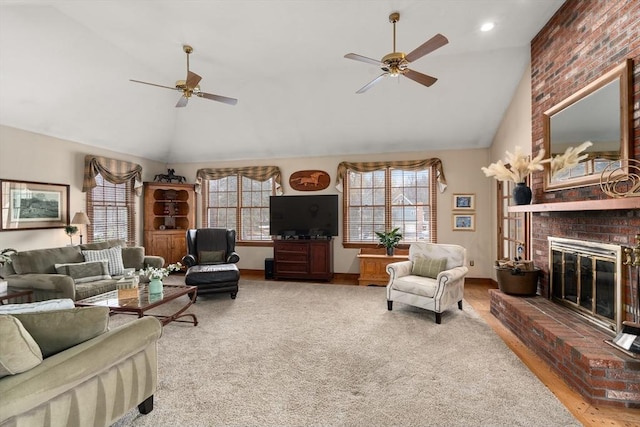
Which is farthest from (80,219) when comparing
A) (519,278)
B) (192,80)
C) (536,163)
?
(536,163)

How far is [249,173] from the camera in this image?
7012 mm

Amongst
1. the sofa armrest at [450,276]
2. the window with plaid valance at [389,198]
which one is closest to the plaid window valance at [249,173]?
the window with plaid valance at [389,198]

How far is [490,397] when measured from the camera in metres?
2.28

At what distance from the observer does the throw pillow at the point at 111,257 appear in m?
4.56

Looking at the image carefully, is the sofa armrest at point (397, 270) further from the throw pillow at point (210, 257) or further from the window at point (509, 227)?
the throw pillow at point (210, 257)

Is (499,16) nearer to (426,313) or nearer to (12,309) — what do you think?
(426,313)

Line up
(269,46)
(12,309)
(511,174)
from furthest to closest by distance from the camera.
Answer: (269,46)
(511,174)
(12,309)

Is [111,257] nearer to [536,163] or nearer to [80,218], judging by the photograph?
[80,218]

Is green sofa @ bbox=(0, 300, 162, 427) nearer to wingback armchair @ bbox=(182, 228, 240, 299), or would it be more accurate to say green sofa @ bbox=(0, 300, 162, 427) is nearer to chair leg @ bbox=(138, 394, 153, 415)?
chair leg @ bbox=(138, 394, 153, 415)

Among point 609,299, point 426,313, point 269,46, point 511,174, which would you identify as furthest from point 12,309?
point 511,174

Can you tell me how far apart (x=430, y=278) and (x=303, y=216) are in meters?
2.93

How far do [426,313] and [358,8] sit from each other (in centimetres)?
372

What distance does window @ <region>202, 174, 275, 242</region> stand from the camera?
7117 millimetres

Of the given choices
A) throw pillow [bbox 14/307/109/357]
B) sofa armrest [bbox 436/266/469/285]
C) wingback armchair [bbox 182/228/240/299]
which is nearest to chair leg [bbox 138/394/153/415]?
throw pillow [bbox 14/307/109/357]
